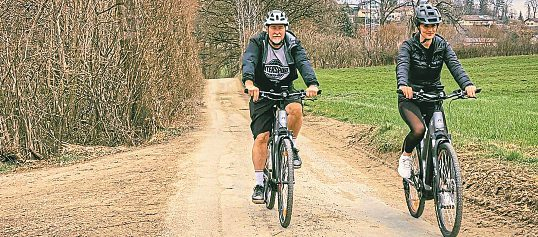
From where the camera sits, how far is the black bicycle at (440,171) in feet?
18.8

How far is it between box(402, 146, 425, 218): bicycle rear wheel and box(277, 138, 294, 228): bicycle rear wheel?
1269mm

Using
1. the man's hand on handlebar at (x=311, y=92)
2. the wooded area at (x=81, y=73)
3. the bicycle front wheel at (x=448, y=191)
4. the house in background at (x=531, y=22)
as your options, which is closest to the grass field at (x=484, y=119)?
the man's hand on handlebar at (x=311, y=92)

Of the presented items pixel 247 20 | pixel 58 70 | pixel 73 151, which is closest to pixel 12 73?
pixel 58 70

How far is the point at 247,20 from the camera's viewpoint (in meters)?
49.4

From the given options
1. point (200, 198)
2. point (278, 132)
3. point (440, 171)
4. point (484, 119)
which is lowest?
point (484, 119)

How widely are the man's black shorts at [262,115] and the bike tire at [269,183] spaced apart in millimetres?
173

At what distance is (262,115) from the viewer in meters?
7.10

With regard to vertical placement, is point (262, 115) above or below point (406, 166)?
above

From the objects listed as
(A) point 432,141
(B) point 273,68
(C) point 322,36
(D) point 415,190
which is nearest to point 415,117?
(A) point 432,141

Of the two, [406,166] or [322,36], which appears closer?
[406,166]

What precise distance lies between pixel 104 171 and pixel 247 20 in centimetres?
3928

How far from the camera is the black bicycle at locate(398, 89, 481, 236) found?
5.73 meters

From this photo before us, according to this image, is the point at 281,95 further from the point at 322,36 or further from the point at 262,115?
the point at 322,36

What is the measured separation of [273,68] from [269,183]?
1176mm
